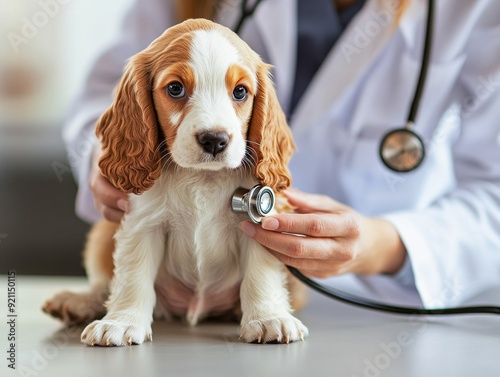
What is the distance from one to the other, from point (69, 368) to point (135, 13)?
0.82 m

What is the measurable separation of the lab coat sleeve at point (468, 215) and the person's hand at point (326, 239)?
0.07 metres

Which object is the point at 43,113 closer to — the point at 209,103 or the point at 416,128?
the point at 416,128

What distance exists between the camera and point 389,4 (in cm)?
165

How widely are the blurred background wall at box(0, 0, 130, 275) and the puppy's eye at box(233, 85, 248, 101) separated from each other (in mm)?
769

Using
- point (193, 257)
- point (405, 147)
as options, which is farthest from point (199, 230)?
point (405, 147)

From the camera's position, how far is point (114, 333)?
97 centimetres

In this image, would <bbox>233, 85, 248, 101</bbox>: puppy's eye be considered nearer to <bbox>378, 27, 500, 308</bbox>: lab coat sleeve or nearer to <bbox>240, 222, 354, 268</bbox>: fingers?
<bbox>240, 222, 354, 268</bbox>: fingers

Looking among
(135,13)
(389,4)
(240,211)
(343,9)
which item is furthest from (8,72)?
(240,211)

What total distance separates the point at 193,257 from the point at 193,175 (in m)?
0.14

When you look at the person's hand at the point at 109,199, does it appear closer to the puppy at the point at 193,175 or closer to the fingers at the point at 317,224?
the puppy at the point at 193,175

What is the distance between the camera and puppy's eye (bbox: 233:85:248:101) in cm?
94

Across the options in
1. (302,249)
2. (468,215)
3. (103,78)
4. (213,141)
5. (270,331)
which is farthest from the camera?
(468,215)

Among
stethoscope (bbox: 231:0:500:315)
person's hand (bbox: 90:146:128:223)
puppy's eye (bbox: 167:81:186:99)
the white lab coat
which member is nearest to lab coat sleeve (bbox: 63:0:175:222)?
the white lab coat

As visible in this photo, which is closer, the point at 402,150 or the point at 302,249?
the point at 302,249
